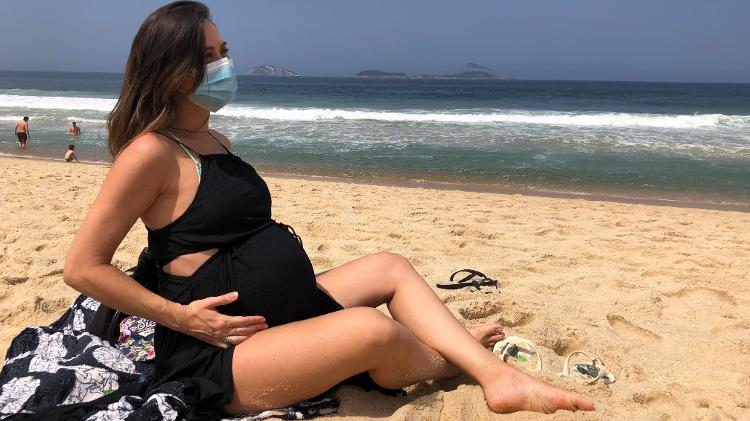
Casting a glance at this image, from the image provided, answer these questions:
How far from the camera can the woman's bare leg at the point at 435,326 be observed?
2205 mm

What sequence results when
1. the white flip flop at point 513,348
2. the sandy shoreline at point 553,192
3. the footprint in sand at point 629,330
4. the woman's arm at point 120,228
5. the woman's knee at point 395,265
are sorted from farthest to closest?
the sandy shoreline at point 553,192 → the footprint in sand at point 629,330 → the white flip flop at point 513,348 → the woman's knee at point 395,265 → the woman's arm at point 120,228

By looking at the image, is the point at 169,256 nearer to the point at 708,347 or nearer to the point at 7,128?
the point at 708,347

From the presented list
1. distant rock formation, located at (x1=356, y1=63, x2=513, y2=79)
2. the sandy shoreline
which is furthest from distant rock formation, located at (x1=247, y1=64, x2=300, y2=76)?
the sandy shoreline

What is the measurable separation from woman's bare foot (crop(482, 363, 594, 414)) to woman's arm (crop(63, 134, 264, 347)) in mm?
989

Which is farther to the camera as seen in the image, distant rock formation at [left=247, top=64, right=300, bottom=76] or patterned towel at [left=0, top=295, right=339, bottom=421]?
distant rock formation at [left=247, top=64, right=300, bottom=76]

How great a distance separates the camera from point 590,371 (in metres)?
2.75

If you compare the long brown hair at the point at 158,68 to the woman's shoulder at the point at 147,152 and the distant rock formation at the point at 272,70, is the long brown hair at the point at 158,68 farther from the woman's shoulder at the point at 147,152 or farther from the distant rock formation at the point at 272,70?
the distant rock formation at the point at 272,70

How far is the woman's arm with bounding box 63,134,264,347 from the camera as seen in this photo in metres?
1.96

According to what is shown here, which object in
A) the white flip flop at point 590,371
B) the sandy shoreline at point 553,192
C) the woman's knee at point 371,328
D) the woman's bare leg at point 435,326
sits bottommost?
the sandy shoreline at point 553,192

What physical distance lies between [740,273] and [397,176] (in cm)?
683

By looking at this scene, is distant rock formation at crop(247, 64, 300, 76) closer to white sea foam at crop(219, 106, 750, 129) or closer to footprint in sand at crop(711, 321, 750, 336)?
white sea foam at crop(219, 106, 750, 129)

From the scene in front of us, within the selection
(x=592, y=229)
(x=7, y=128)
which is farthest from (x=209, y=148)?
(x=7, y=128)

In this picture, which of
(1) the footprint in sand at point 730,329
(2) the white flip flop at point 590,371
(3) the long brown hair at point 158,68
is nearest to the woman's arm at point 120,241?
(3) the long brown hair at point 158,68

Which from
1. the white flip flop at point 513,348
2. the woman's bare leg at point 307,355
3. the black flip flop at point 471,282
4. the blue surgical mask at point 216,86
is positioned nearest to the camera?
the woman's bare leg at point 307,355
